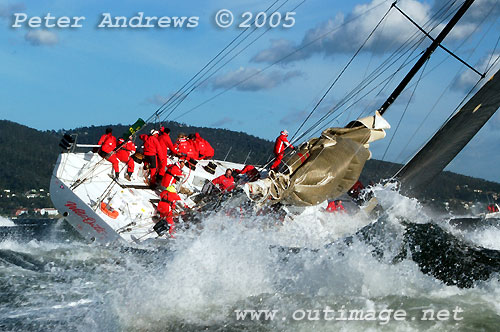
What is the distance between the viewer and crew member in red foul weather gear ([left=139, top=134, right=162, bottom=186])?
37.8 feet

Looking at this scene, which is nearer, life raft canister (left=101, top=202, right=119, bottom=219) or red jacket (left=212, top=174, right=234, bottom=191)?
life raft canister (left=101, top=202, right=119, bottom=219)

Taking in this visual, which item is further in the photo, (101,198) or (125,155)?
(125,155)

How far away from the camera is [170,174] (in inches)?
439

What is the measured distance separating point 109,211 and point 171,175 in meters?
1.38

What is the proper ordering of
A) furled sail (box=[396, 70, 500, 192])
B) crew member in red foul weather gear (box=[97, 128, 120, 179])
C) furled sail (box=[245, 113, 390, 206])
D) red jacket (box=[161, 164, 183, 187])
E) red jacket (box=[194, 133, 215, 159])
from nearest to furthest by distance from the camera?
1. furled sail (box=[245, 113, 390, 206])
2. red jacket (box=[161, 164, 183, 187])
3. furled sail (box=[396, 70, 500, 192])
4. crew member in red foul weather gear (box=[97, 128, 120, 179])
5. red jacket (box=[194, 133, 215, 159])

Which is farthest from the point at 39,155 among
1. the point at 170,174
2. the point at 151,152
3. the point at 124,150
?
the point at 170,174

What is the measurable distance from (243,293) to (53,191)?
5.52 metres

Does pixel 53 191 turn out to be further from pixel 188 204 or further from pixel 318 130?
pixel 318 130

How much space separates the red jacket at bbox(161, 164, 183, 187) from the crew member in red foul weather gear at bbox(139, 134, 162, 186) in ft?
1.42

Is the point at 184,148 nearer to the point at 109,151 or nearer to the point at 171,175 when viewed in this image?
the point at 171,175

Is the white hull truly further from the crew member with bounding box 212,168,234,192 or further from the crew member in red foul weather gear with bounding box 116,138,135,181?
the crew member with bounding box 212,168,234,192

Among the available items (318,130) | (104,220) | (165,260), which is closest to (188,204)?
(104,220)

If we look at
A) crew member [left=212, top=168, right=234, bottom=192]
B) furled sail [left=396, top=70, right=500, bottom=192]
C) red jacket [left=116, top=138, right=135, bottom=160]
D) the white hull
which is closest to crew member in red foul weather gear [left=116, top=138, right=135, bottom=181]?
red jacket [left=116, top=138, right=135, bottom=160]

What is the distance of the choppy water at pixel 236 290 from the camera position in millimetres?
5691
